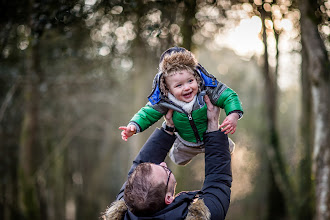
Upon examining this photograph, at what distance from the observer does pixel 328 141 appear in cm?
579

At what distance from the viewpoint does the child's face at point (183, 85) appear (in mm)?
2629

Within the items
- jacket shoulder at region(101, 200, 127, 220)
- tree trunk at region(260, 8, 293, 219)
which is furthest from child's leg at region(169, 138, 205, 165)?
tree trunk at region(260, 8, 293, 219)

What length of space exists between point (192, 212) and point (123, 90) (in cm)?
1444

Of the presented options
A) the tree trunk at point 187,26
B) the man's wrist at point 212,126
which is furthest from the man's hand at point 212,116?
the tree trunk at point 187,26

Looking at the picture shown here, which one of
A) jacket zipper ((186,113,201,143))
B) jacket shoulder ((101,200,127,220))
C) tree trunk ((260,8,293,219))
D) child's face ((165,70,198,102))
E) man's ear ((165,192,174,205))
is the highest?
child's face ((165,70,198,102))

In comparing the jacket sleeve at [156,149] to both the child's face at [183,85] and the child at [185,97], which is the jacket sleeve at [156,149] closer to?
the child at [185,97]

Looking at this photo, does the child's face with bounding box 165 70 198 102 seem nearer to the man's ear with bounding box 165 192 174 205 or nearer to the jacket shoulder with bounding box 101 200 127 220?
the man's ear with bounding box 165 192 174 205

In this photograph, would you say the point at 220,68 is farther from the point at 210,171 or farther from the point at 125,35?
the point at 210,171

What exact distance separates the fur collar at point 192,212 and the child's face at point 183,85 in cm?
81

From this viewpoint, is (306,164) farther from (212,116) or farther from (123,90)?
(123,90)

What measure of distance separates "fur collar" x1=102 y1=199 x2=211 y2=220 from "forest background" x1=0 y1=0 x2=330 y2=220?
2.02m

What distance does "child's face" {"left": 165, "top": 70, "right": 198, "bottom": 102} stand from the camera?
263 centimetres

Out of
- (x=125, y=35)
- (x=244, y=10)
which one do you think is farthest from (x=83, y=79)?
(x=244, y=10)

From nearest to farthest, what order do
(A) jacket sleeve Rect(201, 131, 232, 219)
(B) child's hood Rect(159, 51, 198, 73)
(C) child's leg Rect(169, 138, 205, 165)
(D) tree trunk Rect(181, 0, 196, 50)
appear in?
(A) jacket sleeve Rect(201, 131, 232, 219) < (B) child's hood Rect(159, 51, 198, 73) < (C) child's leg Rect(169, 138, 205, 165) < (D) tree trunk Rect(181, 0, 196, 50)
